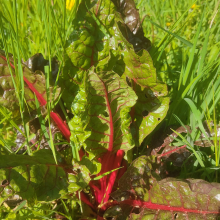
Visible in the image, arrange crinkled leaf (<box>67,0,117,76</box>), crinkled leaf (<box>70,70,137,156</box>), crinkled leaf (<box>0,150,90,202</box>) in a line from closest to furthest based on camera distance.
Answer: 1. crinkled leaf (<box>0,150,90,202</box>)
2. crinkled leaf (<box>70,70,137,156</box>)
3. crinkled leaf (<box>67,0,117,76</box>)

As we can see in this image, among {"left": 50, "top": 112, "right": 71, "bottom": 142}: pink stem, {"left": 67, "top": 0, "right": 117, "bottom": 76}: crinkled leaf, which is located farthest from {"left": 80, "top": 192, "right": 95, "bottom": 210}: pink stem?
{"left": 67, "top": 0, "right": 117, "bottom": 76}: crinkled leaf

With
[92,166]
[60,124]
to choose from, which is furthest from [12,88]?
[92,166]

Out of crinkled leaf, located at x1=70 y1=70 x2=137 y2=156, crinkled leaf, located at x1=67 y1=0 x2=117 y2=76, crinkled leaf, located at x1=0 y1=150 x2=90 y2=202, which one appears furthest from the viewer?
crinkled leaf, located at x1=67 y1=0 x2=117 y2=76

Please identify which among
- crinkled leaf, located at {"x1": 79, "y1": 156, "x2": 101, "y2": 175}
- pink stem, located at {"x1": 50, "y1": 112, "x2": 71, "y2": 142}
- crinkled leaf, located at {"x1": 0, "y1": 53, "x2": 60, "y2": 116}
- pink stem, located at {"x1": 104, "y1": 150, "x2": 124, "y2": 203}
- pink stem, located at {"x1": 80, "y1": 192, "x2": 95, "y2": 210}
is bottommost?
pink stem, located at {"x1": 80, "y1": 192, "x2": 95, "y2": 210}

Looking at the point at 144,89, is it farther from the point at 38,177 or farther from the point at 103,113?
the point at 38,177

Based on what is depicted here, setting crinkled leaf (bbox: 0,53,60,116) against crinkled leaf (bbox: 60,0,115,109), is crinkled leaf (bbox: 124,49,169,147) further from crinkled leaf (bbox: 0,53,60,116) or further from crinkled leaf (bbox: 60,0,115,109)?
crinkled leaf (bbox: 0,53,60,116)

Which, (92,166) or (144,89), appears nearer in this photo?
(92,166)

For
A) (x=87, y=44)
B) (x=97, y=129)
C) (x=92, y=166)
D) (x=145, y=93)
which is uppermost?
(x=87, y=44)

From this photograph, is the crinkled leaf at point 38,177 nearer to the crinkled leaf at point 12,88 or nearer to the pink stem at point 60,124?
the pink stem at point 60,124
